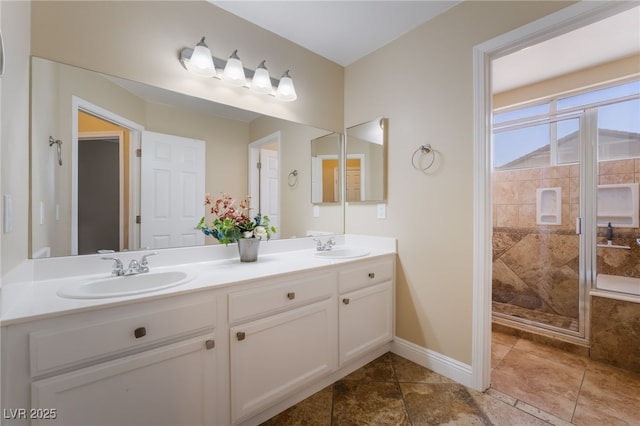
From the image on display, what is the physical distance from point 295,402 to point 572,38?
3214 mm

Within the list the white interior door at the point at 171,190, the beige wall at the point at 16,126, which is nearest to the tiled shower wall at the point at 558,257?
the white interior door at the point at 171,190

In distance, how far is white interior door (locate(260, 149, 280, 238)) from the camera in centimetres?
195

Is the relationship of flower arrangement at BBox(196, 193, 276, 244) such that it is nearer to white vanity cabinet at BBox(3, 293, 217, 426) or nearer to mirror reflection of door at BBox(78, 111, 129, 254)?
mirror reflection of door at BBox(78, 111, 129, 254)

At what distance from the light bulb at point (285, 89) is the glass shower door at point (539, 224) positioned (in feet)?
7.74

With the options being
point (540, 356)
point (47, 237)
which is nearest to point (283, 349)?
point (47, 237)

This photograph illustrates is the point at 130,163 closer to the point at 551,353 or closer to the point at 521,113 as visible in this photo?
the point at 551,353

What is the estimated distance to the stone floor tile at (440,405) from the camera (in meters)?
1.38

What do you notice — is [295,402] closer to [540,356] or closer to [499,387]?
[499,387]

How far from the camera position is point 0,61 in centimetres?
76

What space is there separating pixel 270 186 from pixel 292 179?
0.22 metres

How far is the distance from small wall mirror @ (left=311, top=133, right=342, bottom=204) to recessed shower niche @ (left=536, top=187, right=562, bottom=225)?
6.91ft

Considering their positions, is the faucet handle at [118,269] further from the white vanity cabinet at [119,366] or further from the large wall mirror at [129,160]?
the white vanity cabinet at [119,366]

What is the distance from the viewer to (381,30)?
76.5 inches

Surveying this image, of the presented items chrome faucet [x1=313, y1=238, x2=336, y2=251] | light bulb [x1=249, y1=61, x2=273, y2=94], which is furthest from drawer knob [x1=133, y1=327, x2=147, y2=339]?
light bulb [x1=249, y1=61, x2=273, y2=94]
